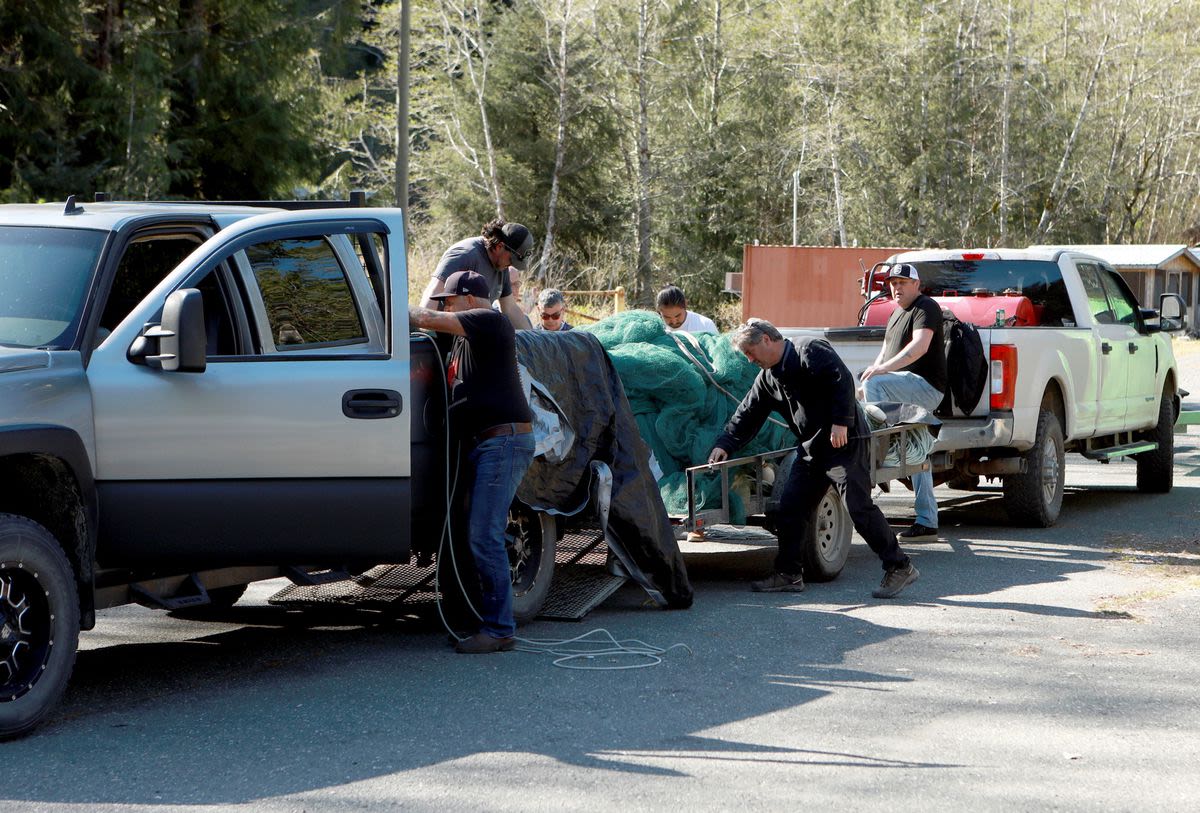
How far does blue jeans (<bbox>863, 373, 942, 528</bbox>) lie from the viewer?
10227 millimetres

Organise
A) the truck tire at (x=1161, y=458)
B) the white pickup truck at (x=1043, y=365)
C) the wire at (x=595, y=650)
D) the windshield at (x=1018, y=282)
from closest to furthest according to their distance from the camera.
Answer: the wire at (x=595, y=650) → the white pickup truck at (x=1043, y=365) → the windshield at (x=1018, y=282) → the truck tire at (x=1161, y=458)

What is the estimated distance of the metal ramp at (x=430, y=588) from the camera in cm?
807

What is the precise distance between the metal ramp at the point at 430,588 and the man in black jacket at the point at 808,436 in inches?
35.5

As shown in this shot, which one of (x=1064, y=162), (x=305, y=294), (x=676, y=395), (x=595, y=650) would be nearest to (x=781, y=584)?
(x=676, y=395)

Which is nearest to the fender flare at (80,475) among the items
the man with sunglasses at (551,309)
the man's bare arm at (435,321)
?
the man's bare arm at (435,321)

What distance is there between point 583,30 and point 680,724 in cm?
3792

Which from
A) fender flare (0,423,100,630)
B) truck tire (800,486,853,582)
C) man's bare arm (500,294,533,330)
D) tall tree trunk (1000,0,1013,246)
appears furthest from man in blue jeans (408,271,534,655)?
tall tree trunk (1000,0,1013,246)

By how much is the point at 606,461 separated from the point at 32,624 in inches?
134

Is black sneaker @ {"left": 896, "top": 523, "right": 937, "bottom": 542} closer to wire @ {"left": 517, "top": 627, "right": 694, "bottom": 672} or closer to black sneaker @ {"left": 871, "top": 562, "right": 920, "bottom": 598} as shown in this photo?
black sneaker @ {"left": 871, "top": 562, "right": 920, "bottom": 598}

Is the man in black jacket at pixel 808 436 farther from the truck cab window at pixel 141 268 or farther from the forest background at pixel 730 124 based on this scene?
the forest background at pixel 730 124

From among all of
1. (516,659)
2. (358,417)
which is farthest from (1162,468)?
(358,417)

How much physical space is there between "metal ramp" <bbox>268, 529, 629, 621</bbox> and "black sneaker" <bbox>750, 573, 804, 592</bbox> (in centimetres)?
97

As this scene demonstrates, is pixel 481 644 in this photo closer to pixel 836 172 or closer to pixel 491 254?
pixel 491 254

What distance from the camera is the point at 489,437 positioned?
23.2ft
